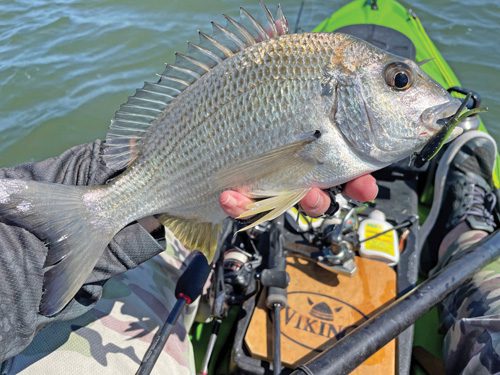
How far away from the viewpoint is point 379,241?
2574 mm

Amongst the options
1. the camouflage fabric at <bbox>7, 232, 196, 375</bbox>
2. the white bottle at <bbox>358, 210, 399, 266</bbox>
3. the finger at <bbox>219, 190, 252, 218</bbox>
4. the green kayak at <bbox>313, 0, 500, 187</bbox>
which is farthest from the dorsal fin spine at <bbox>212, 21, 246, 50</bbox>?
the green kayak at <bbox>313, 0, 500, 187</bbox>

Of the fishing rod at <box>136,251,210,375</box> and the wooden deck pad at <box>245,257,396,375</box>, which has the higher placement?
the fishing rod at <box>136,251,210,375</box>

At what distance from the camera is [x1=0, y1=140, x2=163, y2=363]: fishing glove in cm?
152

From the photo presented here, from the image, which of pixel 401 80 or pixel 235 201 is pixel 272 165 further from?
pixel 401 80

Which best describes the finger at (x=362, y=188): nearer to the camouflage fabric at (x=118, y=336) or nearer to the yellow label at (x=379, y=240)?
the yellow label at (x=379, y=240)

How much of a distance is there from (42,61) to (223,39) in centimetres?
609

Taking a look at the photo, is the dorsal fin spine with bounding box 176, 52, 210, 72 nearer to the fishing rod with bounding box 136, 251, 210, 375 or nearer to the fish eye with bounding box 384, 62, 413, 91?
the fish eye with bounding box 384, 62, 413, 91

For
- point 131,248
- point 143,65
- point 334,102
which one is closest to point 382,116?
point 334,102

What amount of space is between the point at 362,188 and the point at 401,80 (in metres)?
0.47

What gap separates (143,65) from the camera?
671 centimetres

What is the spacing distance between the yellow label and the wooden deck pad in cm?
8

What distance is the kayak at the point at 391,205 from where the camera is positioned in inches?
85.7

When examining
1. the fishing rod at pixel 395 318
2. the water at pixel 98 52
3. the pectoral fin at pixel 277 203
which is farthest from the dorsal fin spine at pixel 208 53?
the water at pixel 98 52

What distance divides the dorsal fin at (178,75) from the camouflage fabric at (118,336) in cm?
78
